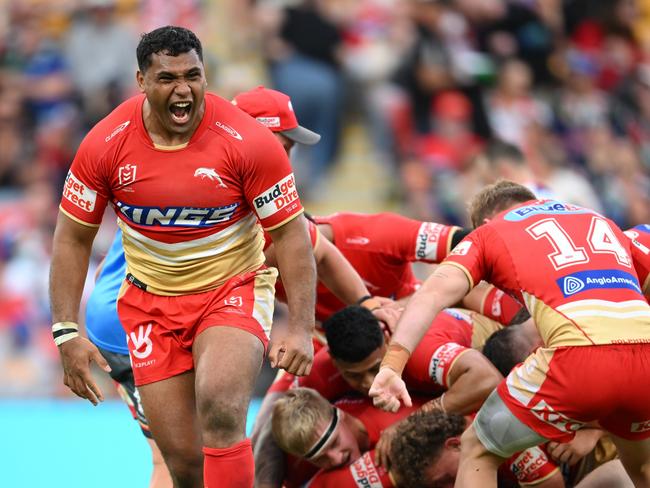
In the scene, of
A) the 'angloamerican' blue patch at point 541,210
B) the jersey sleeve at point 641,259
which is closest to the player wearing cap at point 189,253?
the 'angloamerican' blue patch at point 541,210

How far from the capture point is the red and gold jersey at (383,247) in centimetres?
633

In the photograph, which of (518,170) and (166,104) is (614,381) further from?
(518,170)

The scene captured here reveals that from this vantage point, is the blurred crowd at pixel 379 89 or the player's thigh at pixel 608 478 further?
the blurred crowd at pixel 379 89

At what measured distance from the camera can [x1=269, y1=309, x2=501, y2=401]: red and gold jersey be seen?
557 cm

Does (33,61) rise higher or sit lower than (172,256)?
lower

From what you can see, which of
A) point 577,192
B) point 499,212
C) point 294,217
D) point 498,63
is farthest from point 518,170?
point 294,217

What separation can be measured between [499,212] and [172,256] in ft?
5.31

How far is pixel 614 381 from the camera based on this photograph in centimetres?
454

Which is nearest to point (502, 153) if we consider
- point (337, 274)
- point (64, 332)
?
point (337, 274)

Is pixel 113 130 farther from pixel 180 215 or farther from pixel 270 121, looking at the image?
pixel 270 121

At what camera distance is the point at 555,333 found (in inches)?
183

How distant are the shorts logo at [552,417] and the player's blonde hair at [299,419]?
128 cm

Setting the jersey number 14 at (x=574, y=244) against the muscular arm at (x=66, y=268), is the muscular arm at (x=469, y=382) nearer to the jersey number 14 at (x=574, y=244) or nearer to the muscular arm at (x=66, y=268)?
the jersey number 14 at (x=574, y=244)

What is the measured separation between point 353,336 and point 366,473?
659 millimetres
